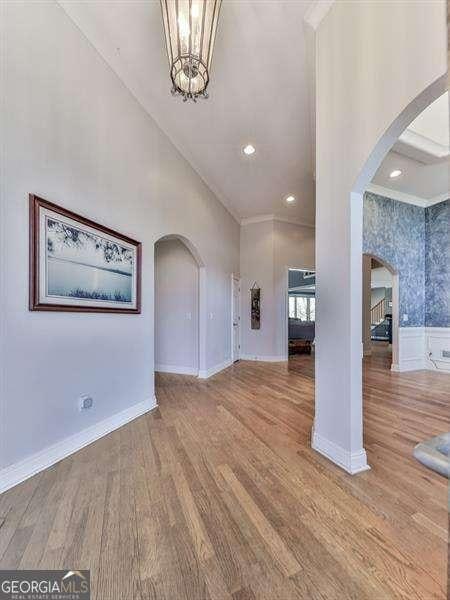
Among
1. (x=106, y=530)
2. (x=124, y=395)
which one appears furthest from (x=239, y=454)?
(x=124, y=395)

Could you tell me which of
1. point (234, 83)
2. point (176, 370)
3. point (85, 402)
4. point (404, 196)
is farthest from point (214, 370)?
point (404, 196)

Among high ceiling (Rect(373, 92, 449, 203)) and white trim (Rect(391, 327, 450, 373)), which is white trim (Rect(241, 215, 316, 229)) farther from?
white trim (Rect(391, 327, 450, 373))

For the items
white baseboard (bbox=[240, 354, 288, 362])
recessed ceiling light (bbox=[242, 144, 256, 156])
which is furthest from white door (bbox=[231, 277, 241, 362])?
recessed ceiling light (bbox=[242, 144, 256, 156])

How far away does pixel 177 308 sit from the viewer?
17.4ft

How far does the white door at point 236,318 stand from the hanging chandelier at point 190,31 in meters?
4.66

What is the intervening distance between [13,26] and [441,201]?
6.66 m

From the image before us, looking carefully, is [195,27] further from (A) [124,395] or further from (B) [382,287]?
(B) [382,287]

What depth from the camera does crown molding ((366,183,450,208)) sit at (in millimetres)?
5141

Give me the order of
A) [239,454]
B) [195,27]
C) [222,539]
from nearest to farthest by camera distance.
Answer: [222,539] < [195,27] < [239,454]

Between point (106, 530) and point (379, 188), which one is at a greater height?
point (379, 188)

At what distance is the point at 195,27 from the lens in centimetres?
180

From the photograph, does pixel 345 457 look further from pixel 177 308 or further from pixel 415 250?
pixel 415 250

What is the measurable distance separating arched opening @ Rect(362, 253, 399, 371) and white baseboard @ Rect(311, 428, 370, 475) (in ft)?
12.9

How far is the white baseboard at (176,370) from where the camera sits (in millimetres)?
5145
